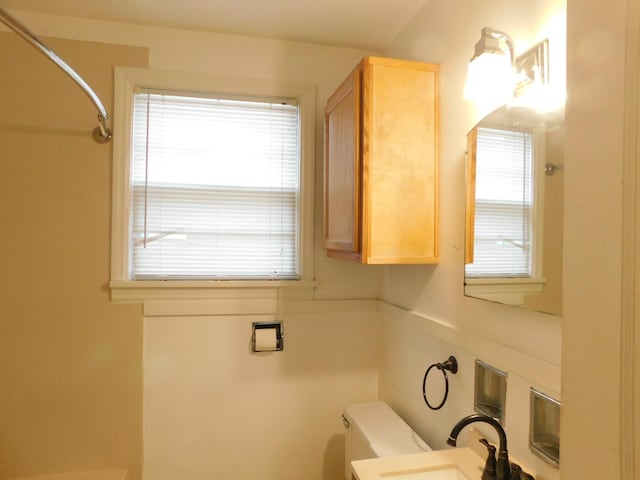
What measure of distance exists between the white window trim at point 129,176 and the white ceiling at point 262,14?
23 cm

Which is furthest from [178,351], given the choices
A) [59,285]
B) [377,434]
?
[377,434]

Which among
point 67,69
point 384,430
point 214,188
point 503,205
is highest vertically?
point 67,69

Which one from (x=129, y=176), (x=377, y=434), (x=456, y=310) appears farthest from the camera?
(x=129, y=176)

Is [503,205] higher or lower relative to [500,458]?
higher

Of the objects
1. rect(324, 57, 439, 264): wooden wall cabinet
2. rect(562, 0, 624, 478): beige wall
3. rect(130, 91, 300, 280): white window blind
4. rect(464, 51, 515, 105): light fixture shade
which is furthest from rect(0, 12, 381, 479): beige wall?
rect(562, 0, 624, 478): beige wall

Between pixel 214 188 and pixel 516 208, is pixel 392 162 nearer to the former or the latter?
pixel 516 208

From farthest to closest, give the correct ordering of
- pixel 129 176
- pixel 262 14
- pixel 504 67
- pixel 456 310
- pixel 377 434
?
1. pixel 129 176
2. pixel 262 14
3. pixel 377 434
4. pixel 456 310
5. pixel 504 67

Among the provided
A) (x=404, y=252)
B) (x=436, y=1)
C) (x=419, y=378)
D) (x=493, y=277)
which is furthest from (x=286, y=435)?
(x=436, y=1)

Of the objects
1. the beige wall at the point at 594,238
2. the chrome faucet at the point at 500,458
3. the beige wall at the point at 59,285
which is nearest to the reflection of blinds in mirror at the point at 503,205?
the chrome faucet at the point at 500,458

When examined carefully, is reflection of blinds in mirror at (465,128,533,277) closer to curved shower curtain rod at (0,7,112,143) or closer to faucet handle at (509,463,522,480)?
faucet handle at (509,463,522,480)

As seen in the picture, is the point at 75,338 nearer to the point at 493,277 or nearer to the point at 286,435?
the point at 286,435

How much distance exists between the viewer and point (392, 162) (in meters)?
1.35

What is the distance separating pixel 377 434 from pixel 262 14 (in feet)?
6.24

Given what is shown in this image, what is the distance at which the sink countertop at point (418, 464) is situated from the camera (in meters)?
1.08
